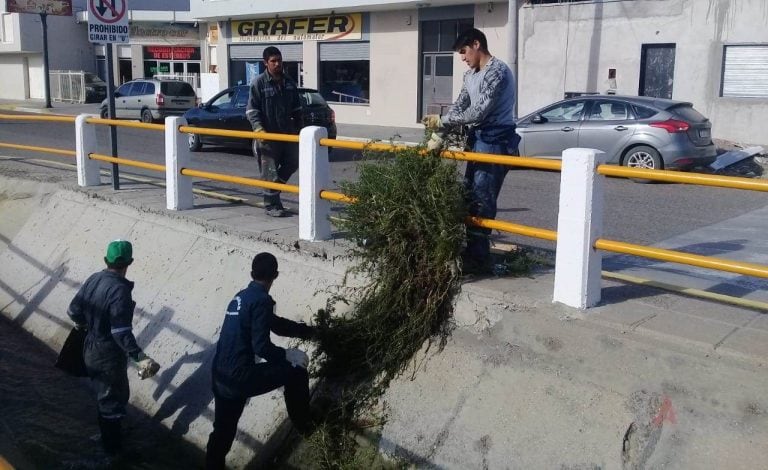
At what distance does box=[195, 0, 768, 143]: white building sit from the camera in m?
18.5

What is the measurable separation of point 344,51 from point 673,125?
55.9 ft

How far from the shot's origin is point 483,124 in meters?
5.68

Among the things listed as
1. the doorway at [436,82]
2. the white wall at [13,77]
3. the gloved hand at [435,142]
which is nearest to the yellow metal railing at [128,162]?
the gloved hand at [435,142]

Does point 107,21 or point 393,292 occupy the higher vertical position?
point 107,21

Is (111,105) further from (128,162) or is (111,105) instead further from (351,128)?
(351,128)

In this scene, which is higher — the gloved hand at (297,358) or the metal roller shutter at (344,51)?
the metal roller shutter at (344,51)

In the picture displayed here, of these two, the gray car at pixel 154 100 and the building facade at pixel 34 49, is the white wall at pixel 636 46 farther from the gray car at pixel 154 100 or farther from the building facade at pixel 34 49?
the building facade at pixel 34 49

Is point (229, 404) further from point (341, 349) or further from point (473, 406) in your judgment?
point (473, 406)

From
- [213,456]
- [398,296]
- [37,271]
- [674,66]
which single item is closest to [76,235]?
[37,271]

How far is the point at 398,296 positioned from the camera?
5250mm

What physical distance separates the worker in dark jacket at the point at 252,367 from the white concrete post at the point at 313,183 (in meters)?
1.48

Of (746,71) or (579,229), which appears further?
(746,71)

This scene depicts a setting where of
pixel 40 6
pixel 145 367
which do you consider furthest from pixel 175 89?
pixel 145 367

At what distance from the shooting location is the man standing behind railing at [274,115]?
7.84m
